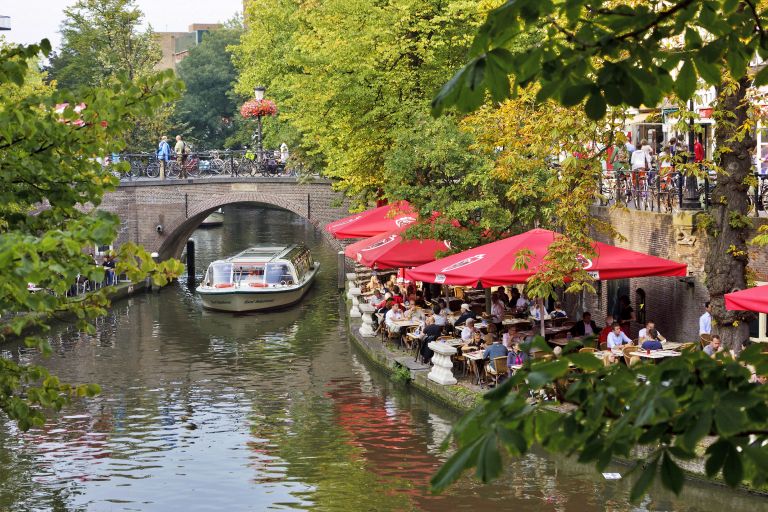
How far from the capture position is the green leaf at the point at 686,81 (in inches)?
232

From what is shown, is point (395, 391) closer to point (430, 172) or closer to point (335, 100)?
point (430, 172)

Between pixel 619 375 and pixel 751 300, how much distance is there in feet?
34.0

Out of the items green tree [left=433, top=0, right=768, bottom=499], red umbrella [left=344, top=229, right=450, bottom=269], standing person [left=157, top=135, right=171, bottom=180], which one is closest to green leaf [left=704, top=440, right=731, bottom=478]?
green tree [left=433, top=0, right=768, bottom=499]

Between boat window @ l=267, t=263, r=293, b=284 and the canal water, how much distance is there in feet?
19.4

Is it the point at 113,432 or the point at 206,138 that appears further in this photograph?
the point at 206,138

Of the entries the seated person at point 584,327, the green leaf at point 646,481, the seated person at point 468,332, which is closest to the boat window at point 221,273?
the seated person at point 468,332

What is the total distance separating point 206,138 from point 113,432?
57199 millimetres

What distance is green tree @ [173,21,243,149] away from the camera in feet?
251

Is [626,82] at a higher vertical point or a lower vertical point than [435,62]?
lower

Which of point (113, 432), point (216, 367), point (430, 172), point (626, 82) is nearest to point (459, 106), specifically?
point (626, 82)

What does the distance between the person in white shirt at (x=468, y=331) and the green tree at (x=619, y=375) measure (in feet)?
56.3

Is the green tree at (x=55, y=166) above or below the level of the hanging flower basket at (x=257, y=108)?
below

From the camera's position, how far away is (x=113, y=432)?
21500 millimetres

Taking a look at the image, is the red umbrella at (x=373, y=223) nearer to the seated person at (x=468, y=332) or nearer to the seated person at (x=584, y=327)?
the seated person at (x=468, y=332)
